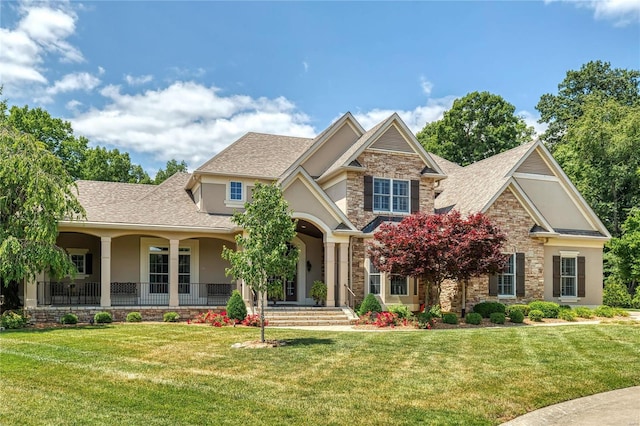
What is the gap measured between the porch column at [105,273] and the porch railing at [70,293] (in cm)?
183

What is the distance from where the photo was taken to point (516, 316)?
21.5 meters

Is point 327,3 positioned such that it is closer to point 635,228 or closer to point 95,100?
point 95,100

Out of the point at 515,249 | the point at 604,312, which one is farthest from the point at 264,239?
the point at 604,312

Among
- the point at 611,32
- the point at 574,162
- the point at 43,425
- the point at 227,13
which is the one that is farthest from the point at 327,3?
the point at 574,162

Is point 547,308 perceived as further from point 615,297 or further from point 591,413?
point 591,413

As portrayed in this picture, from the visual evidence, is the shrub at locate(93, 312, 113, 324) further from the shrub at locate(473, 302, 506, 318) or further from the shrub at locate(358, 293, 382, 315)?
the shrub at locate(473, 302, 506, 318)

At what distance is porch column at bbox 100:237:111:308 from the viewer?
21.5 metres

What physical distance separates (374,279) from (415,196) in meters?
4.11

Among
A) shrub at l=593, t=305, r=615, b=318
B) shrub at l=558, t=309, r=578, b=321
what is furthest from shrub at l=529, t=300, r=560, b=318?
shrub at l=593, t=305, r=615, b=318

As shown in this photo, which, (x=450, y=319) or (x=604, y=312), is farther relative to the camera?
(x=604, y=312)

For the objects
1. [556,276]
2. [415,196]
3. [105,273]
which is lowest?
[556,276]

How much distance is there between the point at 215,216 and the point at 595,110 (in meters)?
29.7

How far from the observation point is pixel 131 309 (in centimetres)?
2148

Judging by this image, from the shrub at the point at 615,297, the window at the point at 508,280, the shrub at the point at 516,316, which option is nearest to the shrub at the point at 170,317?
the shrub at the point at 516,316
